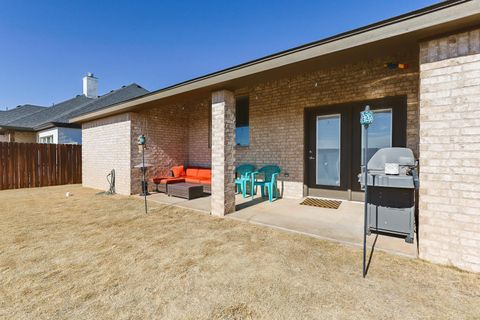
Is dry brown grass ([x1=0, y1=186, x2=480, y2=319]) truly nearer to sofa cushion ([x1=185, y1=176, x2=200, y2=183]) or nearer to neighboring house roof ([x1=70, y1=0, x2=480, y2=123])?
neighboring house roof ([x1=70, y1=0, x2=480, y2=123])

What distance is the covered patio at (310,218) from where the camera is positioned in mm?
3033

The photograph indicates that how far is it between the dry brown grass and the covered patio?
0.27 meters

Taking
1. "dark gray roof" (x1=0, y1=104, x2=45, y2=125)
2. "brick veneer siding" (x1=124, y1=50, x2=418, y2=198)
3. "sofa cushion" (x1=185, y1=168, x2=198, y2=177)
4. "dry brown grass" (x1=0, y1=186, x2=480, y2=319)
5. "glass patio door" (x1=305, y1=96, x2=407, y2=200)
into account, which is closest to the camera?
"dry brown grass" (x1=0, y1=186, x2=480, y2=319)

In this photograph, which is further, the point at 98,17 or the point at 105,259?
the point at 98,17

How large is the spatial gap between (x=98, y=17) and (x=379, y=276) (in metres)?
10.3

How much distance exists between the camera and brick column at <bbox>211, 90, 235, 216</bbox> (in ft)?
14.4

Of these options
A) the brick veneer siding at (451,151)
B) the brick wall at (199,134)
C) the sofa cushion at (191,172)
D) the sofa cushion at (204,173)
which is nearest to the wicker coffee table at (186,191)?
the sofa cushion at (204,173)

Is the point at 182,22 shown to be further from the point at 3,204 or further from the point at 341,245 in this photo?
the point at 341,245

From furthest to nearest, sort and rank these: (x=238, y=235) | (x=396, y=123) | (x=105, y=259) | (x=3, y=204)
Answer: (x=3, y=204)
(x=396, y=123)
(x=238, y=235)
(x=105, y=259)

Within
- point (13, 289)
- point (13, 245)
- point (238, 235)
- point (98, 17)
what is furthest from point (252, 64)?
point (98, 17)

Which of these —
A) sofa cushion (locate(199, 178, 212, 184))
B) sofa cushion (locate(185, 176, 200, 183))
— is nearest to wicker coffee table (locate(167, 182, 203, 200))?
sofa cushion (locate(199, 178, 212, 184))

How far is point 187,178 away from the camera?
7.43 meters

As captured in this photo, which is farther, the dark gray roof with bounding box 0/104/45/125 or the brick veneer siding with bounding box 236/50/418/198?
the dark gray roof with bounding box 0/104/45/125

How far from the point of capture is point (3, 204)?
5.89 meters
